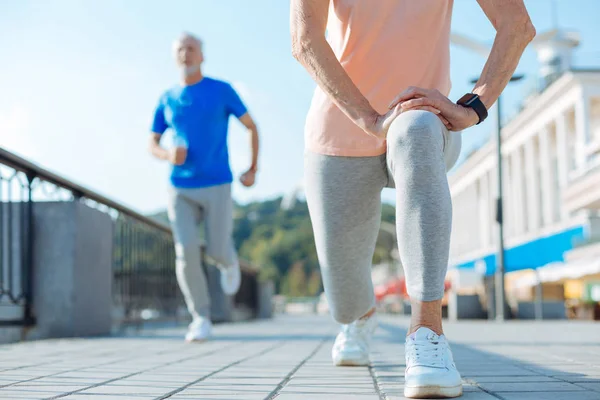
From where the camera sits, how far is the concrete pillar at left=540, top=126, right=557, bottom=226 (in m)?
44.2

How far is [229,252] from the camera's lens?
22.4 feet

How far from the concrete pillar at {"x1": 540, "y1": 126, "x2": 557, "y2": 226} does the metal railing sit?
35726 millimetres

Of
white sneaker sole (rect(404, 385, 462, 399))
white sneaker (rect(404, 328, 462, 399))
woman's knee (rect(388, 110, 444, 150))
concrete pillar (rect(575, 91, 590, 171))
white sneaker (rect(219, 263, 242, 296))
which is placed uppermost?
concrete pillar (rect(575, 91, 590, 171))

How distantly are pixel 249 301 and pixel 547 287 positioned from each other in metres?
22.8

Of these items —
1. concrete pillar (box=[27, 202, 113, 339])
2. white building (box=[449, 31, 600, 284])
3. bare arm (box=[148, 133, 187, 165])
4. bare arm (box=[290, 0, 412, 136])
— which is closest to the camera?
bare arm (box=[290, 0, 412, 136])

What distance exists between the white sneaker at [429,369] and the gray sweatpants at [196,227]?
3.84 metres

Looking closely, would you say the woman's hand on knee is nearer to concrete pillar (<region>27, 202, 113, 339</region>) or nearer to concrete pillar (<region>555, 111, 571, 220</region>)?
concrete pillar (<region>27, 202, 113, 339</region>)

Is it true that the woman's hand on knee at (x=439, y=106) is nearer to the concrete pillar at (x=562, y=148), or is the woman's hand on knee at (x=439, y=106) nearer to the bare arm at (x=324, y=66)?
the bare arm at (x=324, y=66)

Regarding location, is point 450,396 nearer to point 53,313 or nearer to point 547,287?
point 53,313

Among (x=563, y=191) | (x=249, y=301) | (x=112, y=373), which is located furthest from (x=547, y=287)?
(x=112, y=373)

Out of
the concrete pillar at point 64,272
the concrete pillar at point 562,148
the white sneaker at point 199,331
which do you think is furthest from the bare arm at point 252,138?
the concrete pillar at point 562,148

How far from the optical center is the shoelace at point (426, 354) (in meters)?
2.64

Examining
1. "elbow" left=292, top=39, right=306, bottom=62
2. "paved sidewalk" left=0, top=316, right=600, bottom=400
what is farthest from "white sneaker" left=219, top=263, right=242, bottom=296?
"elbow" left=292, top=39, right=306, bottom=62

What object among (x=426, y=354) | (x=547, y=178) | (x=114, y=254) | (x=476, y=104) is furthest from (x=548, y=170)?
(x=426, y=354)
